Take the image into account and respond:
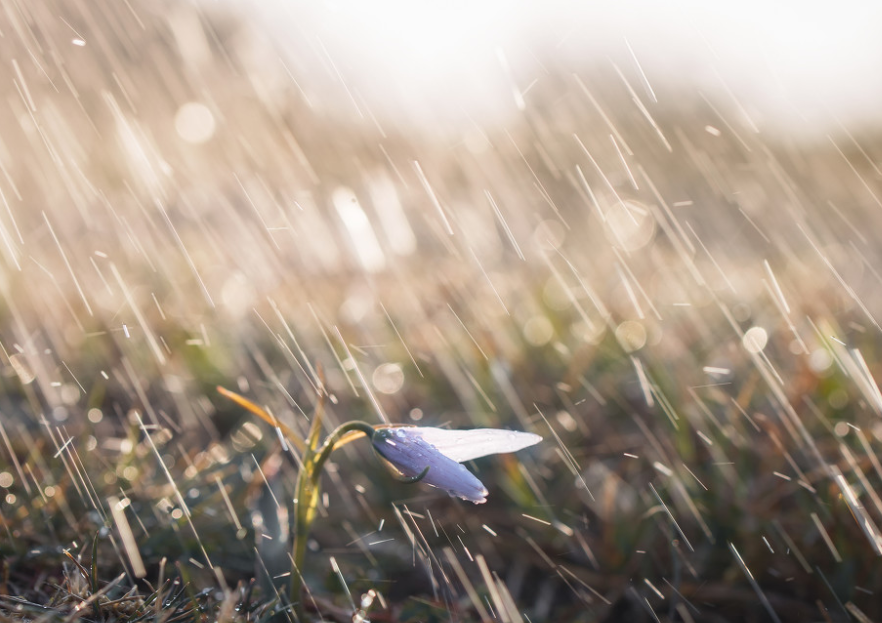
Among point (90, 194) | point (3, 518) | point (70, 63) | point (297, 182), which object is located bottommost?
point (3, 518)

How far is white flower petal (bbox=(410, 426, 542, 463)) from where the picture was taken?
3.39ft

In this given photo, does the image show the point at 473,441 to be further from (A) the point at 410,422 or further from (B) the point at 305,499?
(A) the point at 410,422

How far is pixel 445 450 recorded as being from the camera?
3.48 ft

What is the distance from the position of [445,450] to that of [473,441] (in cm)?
5

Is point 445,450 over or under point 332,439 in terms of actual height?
under

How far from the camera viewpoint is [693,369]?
2014 millimetres

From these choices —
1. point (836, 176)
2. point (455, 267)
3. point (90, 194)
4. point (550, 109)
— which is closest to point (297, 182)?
point (90, 194)

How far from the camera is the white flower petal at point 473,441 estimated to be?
3.39 feet

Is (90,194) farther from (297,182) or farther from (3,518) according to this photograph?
(3,518)

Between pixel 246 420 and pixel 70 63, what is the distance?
855 cm

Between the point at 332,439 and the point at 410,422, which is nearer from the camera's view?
the point at 332,439

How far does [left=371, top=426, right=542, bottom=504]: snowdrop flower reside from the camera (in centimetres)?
101

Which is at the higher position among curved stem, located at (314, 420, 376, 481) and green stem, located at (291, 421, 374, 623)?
curved stem, located at (314, 420, 376, 481)

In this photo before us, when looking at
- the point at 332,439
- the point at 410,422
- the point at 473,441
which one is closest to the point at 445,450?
the point at 473,441
